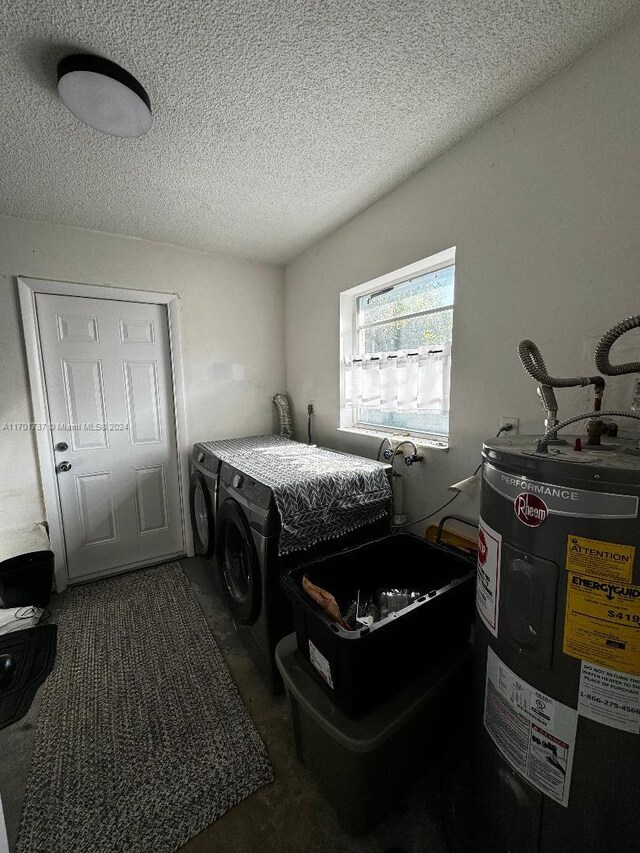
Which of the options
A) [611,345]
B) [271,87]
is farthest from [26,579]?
[611,345]

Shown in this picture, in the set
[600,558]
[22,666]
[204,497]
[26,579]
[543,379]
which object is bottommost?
[22,666]

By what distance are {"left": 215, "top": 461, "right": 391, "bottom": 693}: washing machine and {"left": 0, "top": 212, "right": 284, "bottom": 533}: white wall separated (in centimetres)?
116

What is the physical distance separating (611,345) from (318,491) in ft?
3.67

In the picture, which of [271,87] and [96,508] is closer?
[271,87]

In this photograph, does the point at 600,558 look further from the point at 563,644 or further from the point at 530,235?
the point at 530,235

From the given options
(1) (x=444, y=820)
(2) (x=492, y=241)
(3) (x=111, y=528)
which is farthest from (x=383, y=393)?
(3) (x=111, y=528)

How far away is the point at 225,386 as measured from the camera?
110 inches

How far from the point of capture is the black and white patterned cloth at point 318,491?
1.39m

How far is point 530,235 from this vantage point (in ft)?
4.13

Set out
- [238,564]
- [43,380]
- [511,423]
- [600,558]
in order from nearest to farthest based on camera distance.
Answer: [600,558] → [511,423] → [238,564] → [43,380]

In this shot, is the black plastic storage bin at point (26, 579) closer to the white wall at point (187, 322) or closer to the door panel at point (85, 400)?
the white wall at point (187, 322)

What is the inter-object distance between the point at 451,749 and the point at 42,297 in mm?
3250

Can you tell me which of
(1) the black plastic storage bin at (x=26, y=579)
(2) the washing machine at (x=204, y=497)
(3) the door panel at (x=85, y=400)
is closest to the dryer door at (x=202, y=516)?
(2) the washing machine at (x=204, y=497)

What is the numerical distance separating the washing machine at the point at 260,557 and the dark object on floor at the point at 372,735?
0.24 metres
